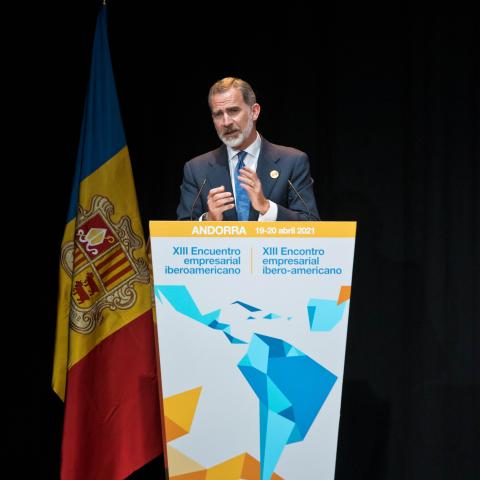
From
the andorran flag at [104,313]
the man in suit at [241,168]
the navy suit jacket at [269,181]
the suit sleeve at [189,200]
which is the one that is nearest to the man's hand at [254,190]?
the man in suit at [241,168]

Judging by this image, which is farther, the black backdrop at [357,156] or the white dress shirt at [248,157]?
the black backdrop at [357,156]

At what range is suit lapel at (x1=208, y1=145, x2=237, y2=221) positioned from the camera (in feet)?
9.64

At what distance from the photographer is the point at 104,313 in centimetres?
337

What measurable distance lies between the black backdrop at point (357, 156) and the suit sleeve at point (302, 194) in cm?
66

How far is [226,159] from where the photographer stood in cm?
298

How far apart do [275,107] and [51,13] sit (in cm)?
118

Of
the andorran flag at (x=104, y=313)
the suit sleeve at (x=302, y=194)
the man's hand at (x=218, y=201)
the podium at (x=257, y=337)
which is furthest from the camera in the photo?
the andorran flag at (x=104, y=313)

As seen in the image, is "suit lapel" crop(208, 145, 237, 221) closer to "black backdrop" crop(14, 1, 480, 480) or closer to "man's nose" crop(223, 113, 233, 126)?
"man's nose" crop(223, 113, 233, 126)

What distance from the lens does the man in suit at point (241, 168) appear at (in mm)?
2879

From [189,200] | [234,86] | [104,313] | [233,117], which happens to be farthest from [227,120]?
[104,313]

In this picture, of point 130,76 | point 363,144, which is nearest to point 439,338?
point 363,144

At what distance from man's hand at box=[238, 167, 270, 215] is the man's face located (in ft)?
0.78

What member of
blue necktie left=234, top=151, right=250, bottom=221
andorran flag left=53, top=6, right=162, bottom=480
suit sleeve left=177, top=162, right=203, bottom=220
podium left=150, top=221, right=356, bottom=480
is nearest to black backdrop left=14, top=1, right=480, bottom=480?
andorran flag left=53, top=6, right=162, bottom=480

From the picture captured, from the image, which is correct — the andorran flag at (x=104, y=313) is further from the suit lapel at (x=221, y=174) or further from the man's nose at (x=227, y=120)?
the man's nose at (x=227, y=120)
